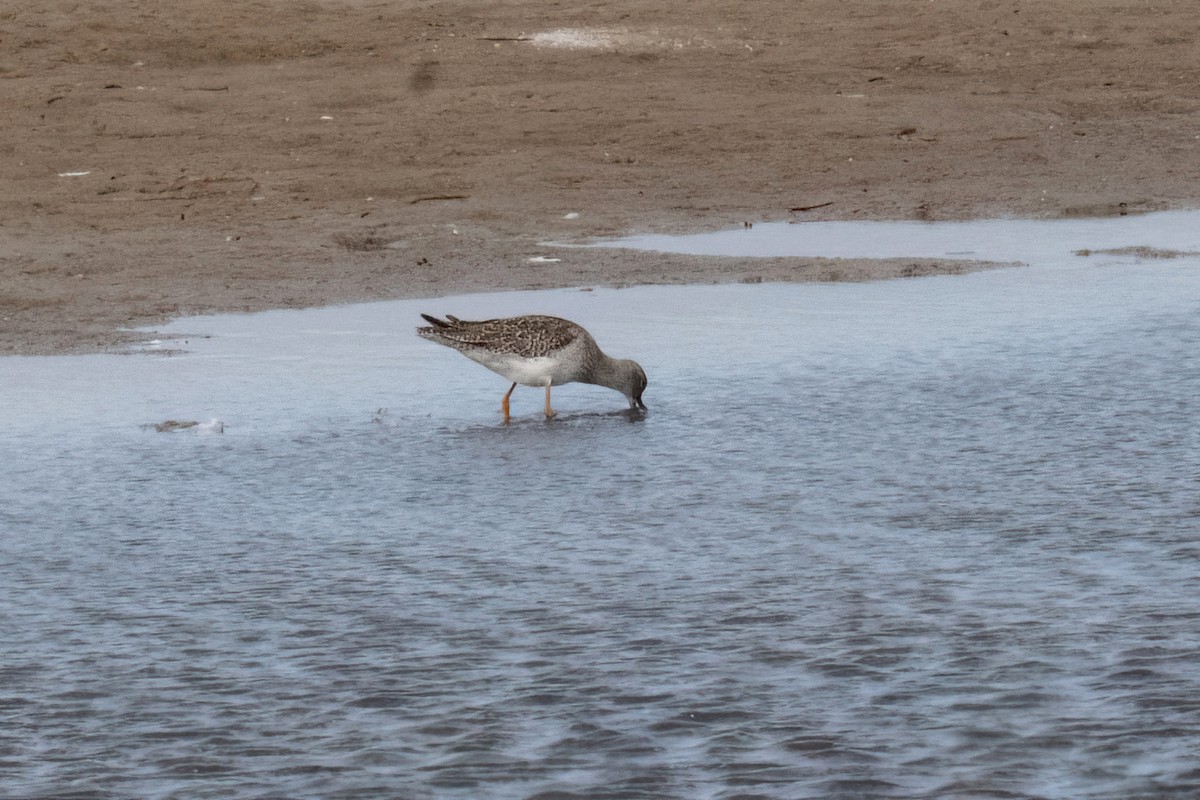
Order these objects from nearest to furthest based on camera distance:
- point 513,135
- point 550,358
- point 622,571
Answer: point 622,571, point 550,358, point 513,135

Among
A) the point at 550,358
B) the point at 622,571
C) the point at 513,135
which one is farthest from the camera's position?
the point at 513,135

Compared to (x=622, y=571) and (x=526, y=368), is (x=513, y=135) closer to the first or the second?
(x=526, y=368)

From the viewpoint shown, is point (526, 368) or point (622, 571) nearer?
point (622, 571)

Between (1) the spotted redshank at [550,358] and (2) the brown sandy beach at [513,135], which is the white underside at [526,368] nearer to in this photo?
(1) the spotted redshank at [550,358]

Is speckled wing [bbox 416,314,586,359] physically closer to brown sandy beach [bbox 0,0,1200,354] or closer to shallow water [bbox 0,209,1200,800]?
shallow water [bbox 0,209,1200,800]

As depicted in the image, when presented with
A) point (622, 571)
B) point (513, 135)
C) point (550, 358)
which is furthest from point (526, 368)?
point (513, 135)

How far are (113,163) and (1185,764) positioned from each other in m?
16.2

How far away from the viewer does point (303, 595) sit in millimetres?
6664

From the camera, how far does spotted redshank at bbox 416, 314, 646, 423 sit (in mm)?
10320

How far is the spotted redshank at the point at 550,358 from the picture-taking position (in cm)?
1032

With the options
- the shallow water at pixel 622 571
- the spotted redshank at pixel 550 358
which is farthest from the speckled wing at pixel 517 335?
the shallow water at pixel 622 571

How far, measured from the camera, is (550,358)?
33.9ft

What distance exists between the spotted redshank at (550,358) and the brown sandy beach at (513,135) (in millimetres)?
3158

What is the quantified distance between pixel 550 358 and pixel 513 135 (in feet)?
34.6
